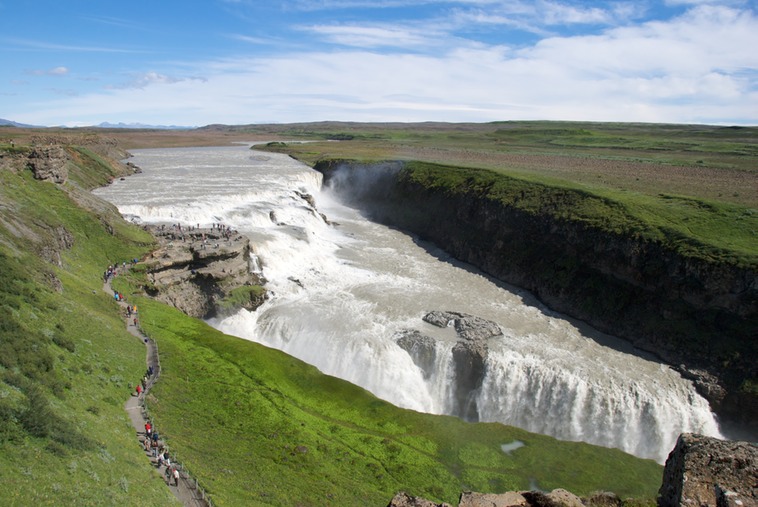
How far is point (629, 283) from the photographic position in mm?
41812

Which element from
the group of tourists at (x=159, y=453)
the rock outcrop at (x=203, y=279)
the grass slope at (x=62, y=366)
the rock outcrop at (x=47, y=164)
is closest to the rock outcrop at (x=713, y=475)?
the grass slope at (x=62, y=366)

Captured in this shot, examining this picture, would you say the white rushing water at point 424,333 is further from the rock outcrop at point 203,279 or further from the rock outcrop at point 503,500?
the rock outcrop at point 503,500

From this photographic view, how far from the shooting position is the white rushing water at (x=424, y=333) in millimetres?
30859

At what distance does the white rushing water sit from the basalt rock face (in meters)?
1.87

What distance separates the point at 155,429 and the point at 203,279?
2080 centimetres

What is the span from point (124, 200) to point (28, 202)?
844 inches

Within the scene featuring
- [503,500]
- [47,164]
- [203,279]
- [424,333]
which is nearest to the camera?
[503,500]

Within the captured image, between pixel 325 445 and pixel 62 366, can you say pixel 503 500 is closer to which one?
pixel 325 445

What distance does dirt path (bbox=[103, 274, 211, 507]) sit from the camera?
705 inches

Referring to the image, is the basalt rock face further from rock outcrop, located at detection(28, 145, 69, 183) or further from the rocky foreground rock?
rock outcrop, located at detection(28, 145, 69, 183)

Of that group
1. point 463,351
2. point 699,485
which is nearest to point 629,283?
point 463,351

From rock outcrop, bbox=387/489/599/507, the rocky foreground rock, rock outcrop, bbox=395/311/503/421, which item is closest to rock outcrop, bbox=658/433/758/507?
the rocky foreground rock

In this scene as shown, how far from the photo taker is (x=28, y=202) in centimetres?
3884

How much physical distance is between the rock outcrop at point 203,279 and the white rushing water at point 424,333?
4.94 feet
